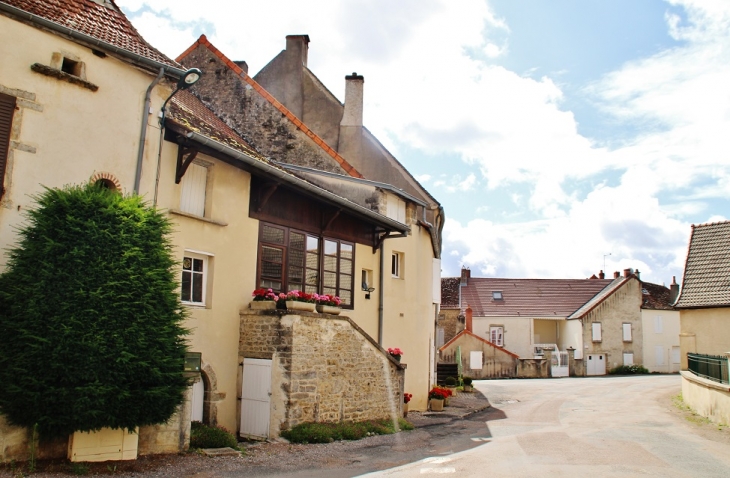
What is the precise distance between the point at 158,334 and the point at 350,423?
592 cm

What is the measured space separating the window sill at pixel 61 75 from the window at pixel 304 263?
4.99 meters

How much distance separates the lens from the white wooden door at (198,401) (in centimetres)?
1241

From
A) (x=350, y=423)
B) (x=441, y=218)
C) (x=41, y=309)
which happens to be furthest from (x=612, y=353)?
(x=41, y=309)

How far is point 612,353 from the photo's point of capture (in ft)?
146

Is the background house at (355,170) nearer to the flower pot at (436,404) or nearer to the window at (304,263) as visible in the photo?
the flower pot at (436,404)

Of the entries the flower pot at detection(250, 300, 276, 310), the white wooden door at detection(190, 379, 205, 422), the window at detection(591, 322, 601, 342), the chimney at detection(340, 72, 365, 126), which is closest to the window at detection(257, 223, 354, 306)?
the flower pot at detection(250, 300, 276, 310)

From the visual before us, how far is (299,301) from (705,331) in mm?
17660

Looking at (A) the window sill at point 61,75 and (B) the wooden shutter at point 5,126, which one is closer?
(B) the wooden shutter at point 5,126

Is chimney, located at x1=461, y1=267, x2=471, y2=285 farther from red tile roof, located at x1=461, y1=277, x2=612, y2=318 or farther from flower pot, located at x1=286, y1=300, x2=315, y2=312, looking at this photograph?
flower pot, located at x1=286, y1=300, x2=315, y2=312

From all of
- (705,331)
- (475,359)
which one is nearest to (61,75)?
(705,331)

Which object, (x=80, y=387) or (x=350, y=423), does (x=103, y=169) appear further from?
(x=350, y=423)

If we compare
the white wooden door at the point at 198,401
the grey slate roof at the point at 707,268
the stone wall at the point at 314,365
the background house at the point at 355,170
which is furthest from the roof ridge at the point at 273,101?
the grey slate roof at the point at 707,268

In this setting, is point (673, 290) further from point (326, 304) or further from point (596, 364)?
point (326, 304)

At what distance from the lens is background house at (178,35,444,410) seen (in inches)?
738
